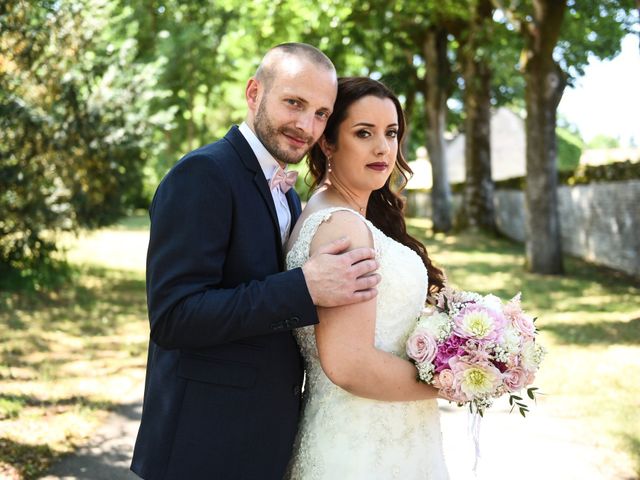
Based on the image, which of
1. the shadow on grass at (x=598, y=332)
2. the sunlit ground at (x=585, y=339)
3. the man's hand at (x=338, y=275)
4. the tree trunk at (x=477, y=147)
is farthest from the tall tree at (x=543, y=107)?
the man's hand at (x=338, y=275)

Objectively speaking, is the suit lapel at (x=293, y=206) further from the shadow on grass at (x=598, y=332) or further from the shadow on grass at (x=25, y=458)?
the shadow on grass at (x=598, y=332)

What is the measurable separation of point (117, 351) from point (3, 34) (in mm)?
5224

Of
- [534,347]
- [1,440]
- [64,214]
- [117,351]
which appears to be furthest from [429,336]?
[64,214]

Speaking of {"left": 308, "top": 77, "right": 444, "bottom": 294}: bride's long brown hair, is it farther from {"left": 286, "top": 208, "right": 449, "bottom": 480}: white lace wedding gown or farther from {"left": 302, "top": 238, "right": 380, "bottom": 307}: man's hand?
{"left": 302, "top": 238, "right": 380, "bottom": 307}: man's hand

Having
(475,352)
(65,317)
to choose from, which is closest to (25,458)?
(475,352)

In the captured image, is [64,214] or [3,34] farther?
[64,214]

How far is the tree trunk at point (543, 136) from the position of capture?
50.3ft

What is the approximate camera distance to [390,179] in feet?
12.1

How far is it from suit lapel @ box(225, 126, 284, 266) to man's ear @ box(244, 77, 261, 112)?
21cm

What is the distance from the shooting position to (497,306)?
287cm

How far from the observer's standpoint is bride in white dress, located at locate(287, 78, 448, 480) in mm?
2602

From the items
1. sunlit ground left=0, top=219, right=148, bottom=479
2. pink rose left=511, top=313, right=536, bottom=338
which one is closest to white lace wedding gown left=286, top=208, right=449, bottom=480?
pink rose left=511, top=313, right=536, bottom=338

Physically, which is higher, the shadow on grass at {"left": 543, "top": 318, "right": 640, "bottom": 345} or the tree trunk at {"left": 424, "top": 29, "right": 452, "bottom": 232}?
the tree trunk at {"left": 424, "top": 29, "right": 452, "bottom": 232}

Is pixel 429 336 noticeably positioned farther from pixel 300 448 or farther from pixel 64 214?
pixel 64 214
